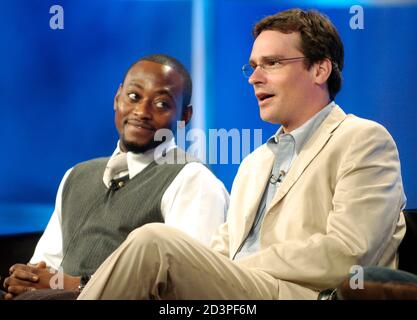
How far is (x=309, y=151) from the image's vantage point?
2.72 meters

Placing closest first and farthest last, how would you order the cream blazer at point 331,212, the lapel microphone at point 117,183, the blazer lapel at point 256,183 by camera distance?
the cream blazer at point 331,212, the blazer lapel at point 256,183, the lapel microphone at point 117,183

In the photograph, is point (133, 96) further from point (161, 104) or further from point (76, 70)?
point (76, 70)

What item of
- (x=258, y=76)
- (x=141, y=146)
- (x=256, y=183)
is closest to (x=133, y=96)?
(x=141, y=146)

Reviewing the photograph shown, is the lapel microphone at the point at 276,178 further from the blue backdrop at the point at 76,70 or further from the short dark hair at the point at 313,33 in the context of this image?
the blue backdrop at the point at 76,70

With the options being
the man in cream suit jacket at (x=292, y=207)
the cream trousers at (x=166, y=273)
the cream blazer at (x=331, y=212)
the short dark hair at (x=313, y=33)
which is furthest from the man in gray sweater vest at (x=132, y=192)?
the cream trousers at (x=166, y=273)

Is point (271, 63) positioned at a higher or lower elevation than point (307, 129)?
higher

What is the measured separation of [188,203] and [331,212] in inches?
29.4

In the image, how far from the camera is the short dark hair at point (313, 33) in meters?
2.93

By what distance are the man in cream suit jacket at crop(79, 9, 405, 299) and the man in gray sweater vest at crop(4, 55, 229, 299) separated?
233 millimetres

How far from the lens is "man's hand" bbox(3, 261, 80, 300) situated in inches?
118

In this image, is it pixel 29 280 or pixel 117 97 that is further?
pixel 117 97

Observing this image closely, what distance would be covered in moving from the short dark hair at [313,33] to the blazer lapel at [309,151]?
24 centimetres

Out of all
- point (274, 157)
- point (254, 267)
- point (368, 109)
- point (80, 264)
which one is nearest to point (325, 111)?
point (274, 157)

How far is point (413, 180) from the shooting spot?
321 cm
